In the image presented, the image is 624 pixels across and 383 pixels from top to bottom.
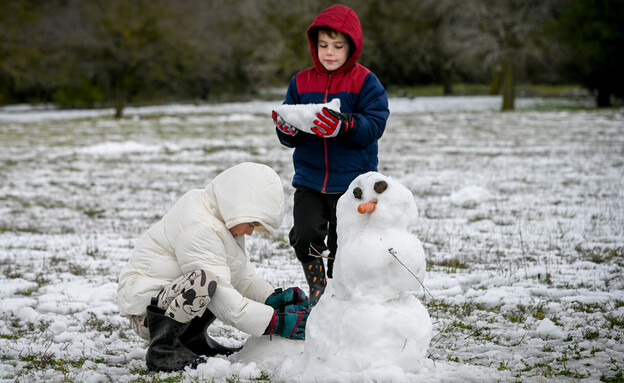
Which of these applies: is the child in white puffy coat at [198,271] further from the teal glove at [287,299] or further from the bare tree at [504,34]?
the bare tree at [504,34]

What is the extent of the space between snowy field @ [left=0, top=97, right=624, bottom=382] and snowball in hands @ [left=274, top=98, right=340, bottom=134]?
124 cm

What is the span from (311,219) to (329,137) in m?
0.58

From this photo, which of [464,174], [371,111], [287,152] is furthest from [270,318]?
[287,152]

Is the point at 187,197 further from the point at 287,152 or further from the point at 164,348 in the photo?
the point at 287,152

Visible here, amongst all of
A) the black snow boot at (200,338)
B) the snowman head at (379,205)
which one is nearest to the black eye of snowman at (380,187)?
the snowman head at (379,205)

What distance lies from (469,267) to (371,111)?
198cm

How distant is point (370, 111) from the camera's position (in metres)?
4.12

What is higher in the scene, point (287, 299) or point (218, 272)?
point (218, 272)

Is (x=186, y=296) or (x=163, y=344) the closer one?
(x=186, y=296)

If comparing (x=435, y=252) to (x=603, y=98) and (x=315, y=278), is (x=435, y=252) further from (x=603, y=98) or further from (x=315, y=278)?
(x=603, y=98)

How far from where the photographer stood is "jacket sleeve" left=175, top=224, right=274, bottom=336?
3324mm

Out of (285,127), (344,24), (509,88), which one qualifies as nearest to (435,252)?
(285,127)

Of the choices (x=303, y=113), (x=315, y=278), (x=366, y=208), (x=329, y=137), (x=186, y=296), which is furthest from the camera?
(x=315, y=278)

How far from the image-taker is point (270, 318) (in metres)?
3.41
